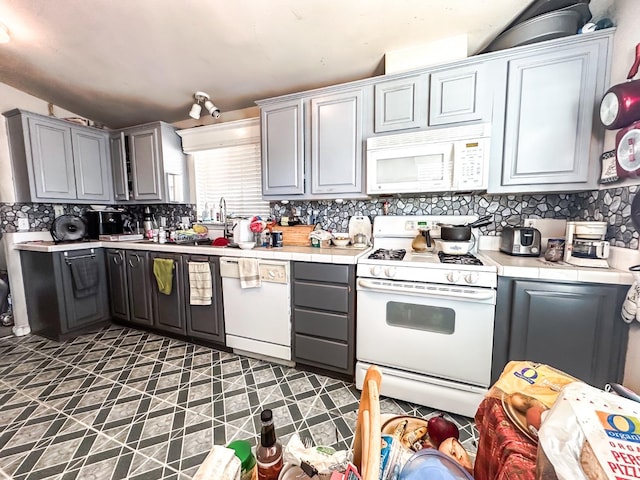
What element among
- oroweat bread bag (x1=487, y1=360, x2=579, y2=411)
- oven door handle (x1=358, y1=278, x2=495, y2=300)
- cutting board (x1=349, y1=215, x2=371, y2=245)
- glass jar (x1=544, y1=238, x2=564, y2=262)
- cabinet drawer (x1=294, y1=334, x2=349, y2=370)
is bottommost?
cabinet drawer (x1=294, y1=334, x2=349, y2=370)

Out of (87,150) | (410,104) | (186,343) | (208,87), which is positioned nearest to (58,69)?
(87,150)

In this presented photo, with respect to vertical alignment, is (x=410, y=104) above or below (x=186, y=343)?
above

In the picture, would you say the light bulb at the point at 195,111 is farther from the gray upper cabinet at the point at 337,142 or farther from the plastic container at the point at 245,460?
the plastic container at the point at 245,460

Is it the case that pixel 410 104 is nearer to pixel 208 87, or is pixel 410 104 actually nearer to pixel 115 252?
pixel 208 87

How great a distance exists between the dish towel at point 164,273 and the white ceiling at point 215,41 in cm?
176

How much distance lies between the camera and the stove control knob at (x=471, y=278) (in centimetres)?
156

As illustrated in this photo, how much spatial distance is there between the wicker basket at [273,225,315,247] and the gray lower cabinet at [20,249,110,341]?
211 cm

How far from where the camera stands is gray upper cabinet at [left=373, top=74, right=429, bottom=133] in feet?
6.31

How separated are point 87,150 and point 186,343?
8.50ft

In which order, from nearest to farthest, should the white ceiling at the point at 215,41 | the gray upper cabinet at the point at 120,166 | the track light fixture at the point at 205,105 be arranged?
the white ceiling at the point at 215,41 < the track light fixture at the point at 205,105 < the gray upper cabinet at the point at 120,166

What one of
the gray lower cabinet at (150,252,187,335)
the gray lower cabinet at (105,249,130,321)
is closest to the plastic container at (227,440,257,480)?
the gray lower cabinet at (150,252,187,335)

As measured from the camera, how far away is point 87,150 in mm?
3127

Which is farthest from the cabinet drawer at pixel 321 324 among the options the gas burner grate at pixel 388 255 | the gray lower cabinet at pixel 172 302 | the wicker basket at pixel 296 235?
the gray lower cabinet at pixel 172 302

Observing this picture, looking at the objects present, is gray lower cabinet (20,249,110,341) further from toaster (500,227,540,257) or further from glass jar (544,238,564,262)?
glass jar (544,238,564,262)
